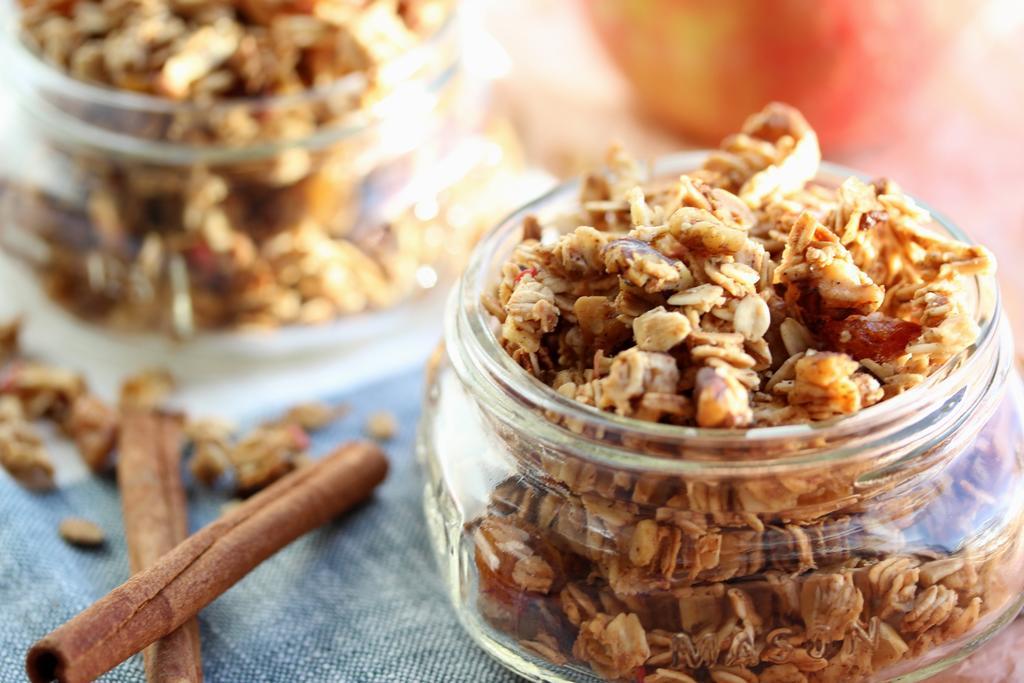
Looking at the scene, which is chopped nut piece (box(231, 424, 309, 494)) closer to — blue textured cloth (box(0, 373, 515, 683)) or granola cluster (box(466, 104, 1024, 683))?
blue textured cloth (box(0, 373, 515, 683))

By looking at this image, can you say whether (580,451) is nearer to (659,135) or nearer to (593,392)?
(593,392)

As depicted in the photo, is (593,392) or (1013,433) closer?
(593,392)

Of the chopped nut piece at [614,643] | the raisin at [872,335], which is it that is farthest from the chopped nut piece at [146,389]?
the raisin at [872,335]

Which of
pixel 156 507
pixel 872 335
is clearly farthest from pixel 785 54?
pixel 156 507

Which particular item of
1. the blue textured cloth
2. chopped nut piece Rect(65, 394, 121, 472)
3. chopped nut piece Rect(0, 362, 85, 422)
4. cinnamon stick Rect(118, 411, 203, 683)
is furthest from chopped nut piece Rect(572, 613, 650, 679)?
chopped nut piece Rect(0, 362, 85, 422)

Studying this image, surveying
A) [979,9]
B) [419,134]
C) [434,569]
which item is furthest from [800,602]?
[979,9]

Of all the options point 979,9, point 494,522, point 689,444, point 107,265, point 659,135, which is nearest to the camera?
point 689,444

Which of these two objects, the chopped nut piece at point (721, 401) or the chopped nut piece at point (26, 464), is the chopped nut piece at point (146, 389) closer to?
the chopped nut piece at point (26, 464)
